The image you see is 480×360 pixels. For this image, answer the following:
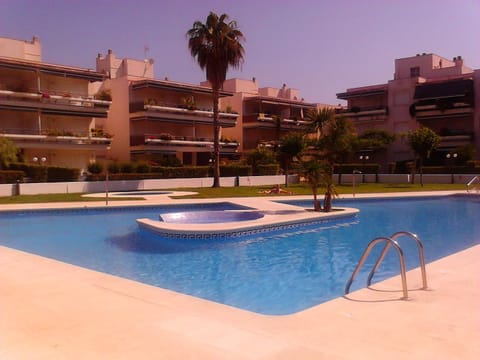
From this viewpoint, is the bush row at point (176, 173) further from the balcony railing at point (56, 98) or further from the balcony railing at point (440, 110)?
the balcony railing at point (440, 110)

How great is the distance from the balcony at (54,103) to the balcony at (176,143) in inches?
163

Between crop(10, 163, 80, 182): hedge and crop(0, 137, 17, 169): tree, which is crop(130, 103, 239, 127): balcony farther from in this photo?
crop(0, 137, 17, 169): tree

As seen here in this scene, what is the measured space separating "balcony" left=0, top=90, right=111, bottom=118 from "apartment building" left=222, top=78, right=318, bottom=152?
1673 cm

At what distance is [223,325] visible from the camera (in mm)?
5648

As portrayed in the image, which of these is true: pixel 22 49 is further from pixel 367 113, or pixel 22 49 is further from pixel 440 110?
pixel 440 110

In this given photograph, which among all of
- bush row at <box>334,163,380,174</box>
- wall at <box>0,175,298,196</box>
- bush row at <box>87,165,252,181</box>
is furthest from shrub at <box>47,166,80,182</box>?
bush row at <box>334,163,380,174</box>

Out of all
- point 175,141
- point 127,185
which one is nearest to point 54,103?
point 127,185

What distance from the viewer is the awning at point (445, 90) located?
155 ft

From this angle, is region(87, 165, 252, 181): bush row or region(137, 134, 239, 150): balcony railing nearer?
region(87, 165, 252, 181): bush row

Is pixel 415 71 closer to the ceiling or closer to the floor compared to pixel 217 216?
closer to the ceiling

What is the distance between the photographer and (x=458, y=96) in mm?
47438

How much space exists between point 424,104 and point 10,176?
38.9 metres

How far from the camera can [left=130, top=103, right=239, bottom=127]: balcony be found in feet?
146

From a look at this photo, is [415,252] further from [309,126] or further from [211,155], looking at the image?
[211,155]
